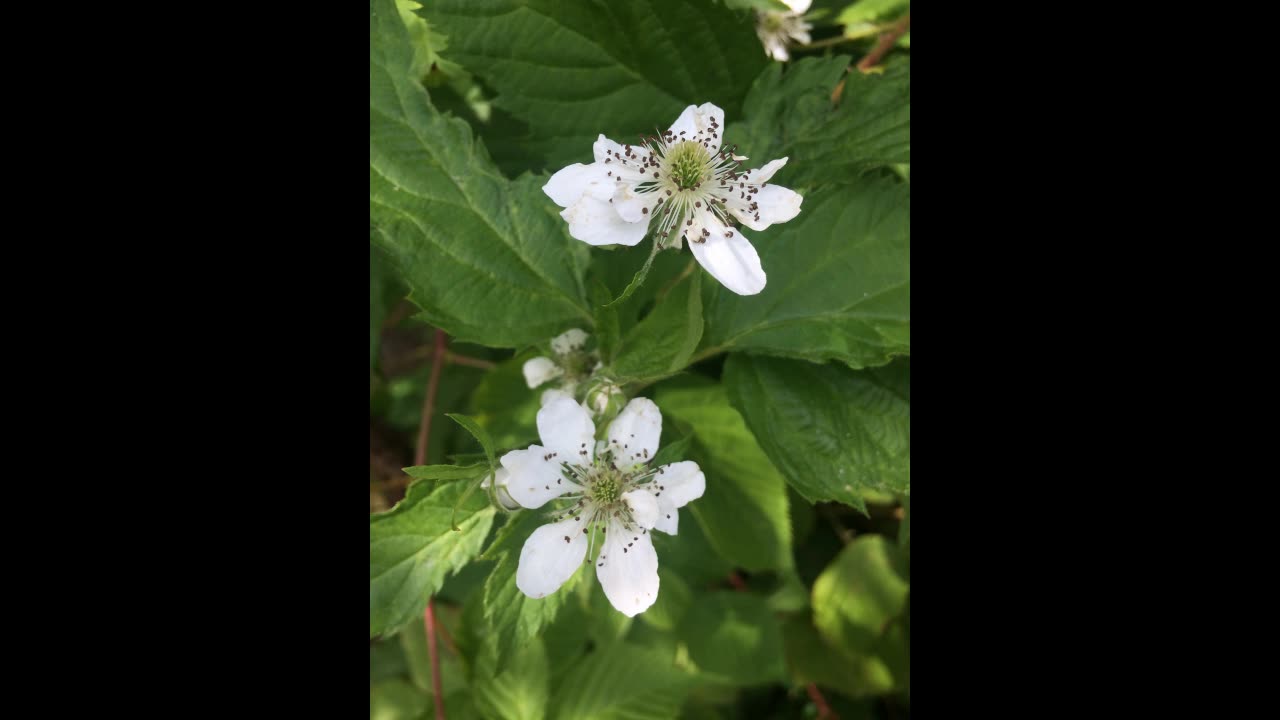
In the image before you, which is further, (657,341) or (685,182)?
(657,341)

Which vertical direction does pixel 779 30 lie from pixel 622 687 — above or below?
above

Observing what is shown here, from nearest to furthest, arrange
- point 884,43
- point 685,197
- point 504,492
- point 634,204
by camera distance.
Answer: point 634,204 < point 685,197 < point 504,492 < point 884,43

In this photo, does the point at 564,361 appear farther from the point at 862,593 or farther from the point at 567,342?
the point at 862,593

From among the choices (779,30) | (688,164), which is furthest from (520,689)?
(779,30)

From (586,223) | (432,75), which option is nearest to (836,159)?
(586,223)

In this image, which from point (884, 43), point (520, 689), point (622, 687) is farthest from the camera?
point (884, 43)

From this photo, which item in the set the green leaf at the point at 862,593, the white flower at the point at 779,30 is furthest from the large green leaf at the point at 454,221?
the green leaf at the point at 862,593
